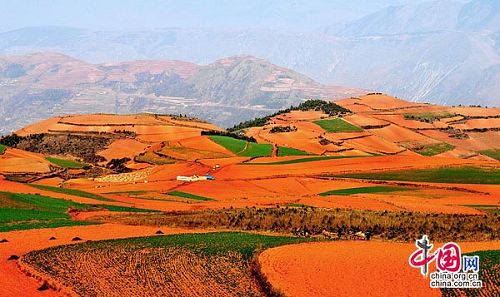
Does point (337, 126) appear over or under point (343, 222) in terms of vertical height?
under

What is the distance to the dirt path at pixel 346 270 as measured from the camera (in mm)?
24719

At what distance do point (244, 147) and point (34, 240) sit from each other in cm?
Answer: 10044

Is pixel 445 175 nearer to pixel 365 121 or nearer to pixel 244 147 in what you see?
pixel 244 147

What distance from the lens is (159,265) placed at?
30.0m

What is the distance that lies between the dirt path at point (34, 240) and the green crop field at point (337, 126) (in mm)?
138000

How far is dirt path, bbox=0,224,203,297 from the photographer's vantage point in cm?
2645

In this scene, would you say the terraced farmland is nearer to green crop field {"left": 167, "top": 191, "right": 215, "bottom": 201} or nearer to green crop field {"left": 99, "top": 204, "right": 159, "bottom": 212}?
green crop field {"left": 99, "top": 204, "right": 159, "bottom": 212}

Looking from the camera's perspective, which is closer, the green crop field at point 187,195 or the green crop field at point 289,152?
the green crop field at point 187,195

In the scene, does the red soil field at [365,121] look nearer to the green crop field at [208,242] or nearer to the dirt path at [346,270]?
the green crop field at [208,242]

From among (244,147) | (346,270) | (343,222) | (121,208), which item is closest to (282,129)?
(244,147)

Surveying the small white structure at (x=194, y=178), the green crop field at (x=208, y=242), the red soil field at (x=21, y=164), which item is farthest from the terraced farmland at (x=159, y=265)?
the red soil field at (x=21, y=164)

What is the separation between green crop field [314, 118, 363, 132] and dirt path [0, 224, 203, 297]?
138 meters

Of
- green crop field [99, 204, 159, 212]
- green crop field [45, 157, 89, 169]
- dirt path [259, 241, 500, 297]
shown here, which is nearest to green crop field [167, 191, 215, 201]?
green crop field [99, 204, 159, 212]

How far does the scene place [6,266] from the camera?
30531 millimetres
